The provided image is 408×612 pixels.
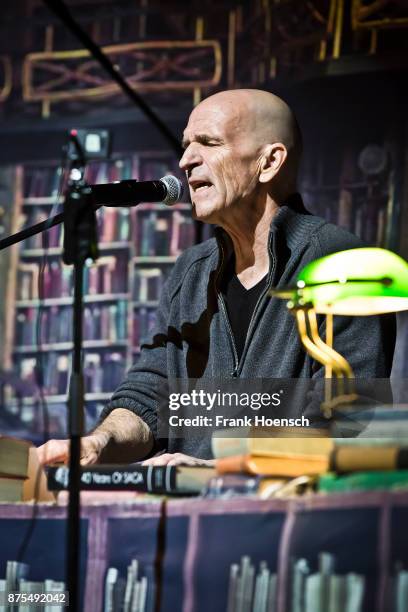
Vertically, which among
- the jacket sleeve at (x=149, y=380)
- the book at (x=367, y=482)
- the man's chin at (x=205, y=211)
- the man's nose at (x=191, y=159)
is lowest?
the book at (x=367, y=482)

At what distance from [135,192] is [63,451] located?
19.5 inches

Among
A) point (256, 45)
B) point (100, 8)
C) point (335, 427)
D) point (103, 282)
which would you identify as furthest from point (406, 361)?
point (335, 427)

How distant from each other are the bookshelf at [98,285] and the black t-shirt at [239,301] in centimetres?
269

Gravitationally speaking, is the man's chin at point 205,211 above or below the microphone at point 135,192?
above

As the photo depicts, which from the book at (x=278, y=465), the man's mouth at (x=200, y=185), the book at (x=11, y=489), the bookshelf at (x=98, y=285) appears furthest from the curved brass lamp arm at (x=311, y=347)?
the bookshelf at (x=98, y=285)

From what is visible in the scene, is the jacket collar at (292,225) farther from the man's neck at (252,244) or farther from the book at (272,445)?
the book at (272,445)

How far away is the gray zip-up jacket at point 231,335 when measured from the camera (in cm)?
225

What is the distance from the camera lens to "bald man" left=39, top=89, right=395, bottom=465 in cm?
235

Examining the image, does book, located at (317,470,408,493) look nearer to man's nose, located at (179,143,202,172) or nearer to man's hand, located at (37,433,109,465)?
man's hand, located at (37,433,109,465)

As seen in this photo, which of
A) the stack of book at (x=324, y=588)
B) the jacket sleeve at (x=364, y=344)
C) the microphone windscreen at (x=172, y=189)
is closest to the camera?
the stack of book at (x=324, y=588)

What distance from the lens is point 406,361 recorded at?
4344 mm

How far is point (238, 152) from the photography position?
252cm

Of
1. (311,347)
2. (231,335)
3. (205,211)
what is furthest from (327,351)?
(205,211)

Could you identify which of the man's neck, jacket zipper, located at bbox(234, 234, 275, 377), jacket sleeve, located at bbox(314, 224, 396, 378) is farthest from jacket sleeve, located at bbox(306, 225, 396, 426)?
the man's neck
